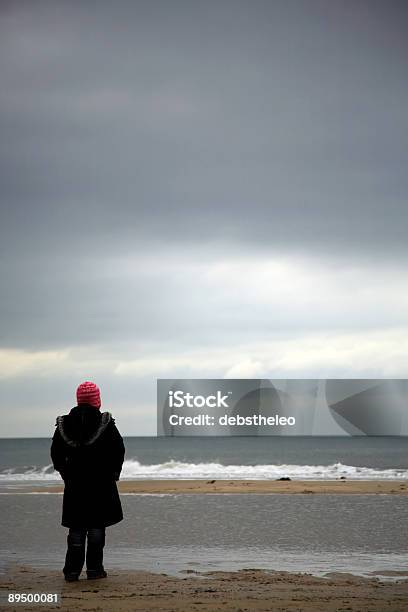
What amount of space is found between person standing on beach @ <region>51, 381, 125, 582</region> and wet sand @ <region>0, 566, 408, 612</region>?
0.39 m

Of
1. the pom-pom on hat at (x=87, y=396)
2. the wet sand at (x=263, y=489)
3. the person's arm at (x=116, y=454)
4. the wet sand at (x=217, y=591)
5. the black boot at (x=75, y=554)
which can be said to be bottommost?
the wet sand at (x=217, y=591)

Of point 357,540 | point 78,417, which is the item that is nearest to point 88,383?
point 78,417

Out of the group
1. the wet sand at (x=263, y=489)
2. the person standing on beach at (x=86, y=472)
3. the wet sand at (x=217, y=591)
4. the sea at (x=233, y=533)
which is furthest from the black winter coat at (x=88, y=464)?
the wet sand at (x=263, y=489)

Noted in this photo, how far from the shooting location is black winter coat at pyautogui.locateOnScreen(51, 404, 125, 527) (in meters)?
8.85

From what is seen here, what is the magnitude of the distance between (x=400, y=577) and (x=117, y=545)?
471 centimetres

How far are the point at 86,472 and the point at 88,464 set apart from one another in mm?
81

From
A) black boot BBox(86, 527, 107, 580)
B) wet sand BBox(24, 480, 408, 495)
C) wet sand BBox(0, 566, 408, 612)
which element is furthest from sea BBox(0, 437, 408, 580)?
wet sand BBox(24, 480, 408, 495)

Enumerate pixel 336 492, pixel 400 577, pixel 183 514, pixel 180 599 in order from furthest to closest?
pixel 336 492 → pixel 183 514 → pixel 400 577 → pixel 180 599

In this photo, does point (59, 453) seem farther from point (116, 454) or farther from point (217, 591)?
point (217, 591)

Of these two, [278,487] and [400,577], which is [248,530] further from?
[278,487]

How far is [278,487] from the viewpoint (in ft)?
91.9

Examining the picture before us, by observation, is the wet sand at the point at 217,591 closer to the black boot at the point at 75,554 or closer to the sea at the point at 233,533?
the black boot at the point at 75,554

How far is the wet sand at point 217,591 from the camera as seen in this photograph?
296 inches

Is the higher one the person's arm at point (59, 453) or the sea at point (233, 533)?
Result: the person's arm at point (59, 453)
